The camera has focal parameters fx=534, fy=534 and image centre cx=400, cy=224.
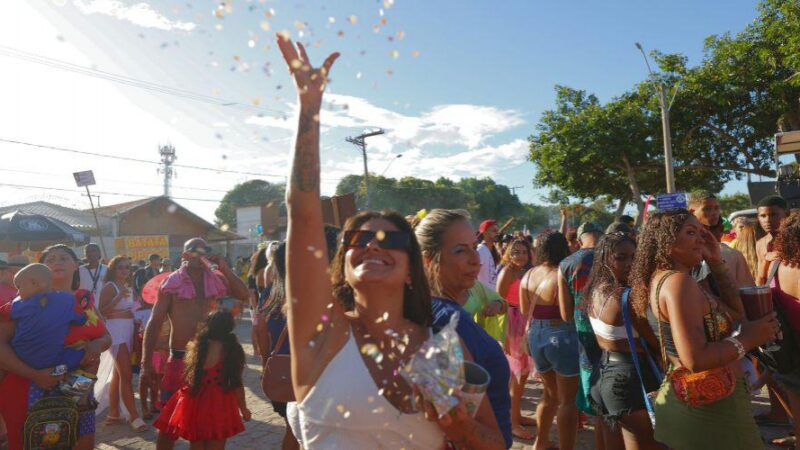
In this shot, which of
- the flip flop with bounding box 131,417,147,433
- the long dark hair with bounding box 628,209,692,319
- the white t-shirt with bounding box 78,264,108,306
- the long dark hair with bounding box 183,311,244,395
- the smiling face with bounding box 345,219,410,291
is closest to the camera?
the smiling face with bounding box 345,219,410,291

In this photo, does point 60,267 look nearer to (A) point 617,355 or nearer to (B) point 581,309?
(B) point 581,309

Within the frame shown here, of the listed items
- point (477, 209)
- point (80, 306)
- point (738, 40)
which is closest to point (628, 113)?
point (738, 40)

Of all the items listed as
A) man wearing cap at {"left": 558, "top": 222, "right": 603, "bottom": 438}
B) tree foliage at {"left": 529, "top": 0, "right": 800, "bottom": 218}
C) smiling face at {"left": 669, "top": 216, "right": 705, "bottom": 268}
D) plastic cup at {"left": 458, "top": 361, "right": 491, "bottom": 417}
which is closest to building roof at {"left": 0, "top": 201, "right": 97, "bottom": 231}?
tree foliage at {"left": 529, "top": 0, "right": 800, "bottom": 218}

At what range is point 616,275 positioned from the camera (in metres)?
3.49

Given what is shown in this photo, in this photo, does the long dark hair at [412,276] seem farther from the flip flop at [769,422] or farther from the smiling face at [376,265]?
the flip flop at [769,422]

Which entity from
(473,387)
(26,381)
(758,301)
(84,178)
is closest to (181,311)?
(26,381)

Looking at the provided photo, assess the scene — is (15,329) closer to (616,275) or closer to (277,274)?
(277,274)

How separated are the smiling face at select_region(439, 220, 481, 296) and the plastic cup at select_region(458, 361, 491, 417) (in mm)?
956

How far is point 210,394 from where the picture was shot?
3896 mm

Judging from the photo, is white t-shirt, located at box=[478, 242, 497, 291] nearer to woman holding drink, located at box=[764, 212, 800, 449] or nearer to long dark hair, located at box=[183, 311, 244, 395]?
woman holding drink, located at box=[764, 212, 800, 449]

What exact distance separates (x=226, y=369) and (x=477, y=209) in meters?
67.0

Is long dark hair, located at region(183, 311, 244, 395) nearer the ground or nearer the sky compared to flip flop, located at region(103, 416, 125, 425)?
nearer the sky

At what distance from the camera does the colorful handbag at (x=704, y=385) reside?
255 cm

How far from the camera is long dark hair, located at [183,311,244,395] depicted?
12.8ft
